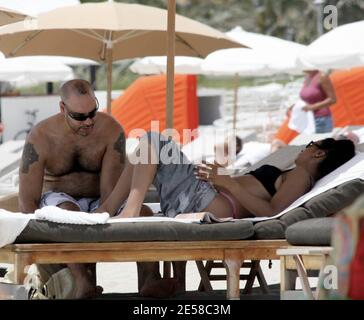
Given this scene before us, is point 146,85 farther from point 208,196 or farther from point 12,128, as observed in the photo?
point 208,196

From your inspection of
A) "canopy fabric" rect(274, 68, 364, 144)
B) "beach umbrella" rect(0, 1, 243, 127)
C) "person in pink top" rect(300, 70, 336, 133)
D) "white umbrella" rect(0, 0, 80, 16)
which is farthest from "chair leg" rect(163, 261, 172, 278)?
"canopy fabric" rect(274, 68, 364, 144)

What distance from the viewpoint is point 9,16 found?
8.28 m

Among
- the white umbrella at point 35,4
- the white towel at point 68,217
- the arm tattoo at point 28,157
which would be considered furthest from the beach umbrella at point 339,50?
the white towel at point 68,217

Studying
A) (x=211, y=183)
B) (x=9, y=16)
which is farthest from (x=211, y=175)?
(x=9, y=16)

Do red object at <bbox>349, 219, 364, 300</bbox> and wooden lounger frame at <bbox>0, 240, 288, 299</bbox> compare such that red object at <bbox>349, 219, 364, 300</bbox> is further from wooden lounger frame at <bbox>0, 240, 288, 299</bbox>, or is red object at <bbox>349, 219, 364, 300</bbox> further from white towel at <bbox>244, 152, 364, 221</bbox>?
white towel at <bbox>244, 152, 364, 221</bbox>

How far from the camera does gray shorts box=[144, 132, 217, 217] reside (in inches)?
248

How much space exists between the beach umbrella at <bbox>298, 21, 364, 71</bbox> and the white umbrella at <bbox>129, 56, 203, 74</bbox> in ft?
13.5

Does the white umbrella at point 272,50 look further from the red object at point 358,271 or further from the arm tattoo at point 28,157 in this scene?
the red object at point 358,271

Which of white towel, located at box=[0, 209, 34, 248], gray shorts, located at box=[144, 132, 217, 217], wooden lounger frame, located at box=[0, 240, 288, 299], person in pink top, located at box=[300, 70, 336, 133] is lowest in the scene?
wooden lounger frame, located at box=[0, 240, 288, 299]

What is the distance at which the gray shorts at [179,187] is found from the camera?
6.30 meters

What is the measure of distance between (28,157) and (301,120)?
7.60 metres

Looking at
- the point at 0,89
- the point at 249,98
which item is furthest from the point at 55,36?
the point at 0,89

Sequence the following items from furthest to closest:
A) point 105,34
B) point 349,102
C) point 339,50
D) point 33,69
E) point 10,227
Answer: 1. point 33,69
2. point 349,102
3. point 339,50
4. point 105,34
5. point 10,227

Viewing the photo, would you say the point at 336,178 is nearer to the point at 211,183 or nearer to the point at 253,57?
the point at 211,183
